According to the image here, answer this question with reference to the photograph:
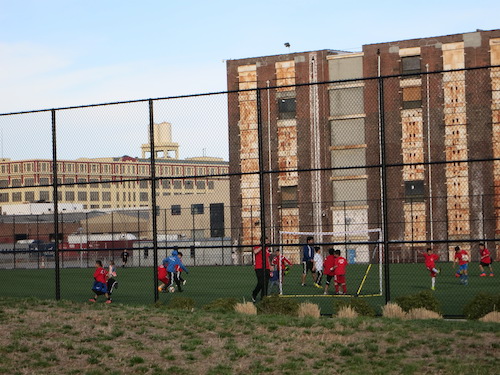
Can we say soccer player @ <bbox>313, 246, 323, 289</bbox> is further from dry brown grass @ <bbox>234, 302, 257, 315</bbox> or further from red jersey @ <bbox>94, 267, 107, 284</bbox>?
dry brown grass @ <bbox>234, 302, 257, 315</bbox>

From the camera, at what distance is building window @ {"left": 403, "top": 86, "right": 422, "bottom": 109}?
202ft

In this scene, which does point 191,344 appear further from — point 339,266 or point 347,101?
point 347,101

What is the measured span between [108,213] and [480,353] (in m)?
84.5

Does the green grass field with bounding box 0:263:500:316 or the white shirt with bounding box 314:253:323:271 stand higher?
the white shirt with bounding box 314:253:323:271

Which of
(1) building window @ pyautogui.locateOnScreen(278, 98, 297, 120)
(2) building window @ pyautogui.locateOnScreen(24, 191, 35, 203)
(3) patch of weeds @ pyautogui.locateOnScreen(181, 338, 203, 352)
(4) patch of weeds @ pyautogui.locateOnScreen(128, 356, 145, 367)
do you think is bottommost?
(4) patch of weeds @ pyautogui.locateOnScreen(128, 356, 145, 367)

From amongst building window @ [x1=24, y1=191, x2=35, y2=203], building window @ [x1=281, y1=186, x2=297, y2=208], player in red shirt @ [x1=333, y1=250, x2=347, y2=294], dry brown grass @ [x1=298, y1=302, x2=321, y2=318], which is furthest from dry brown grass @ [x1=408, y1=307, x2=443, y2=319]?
building window @ [x1=24, y1=191, x2=35, y2=203]

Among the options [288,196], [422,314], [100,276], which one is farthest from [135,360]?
[288,196]

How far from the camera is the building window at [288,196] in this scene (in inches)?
2542

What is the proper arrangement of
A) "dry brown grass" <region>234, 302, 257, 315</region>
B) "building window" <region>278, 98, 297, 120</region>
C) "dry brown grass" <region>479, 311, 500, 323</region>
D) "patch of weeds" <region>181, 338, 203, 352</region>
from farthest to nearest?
"building window" <region>278, 98, 297, 120</region>
"dry brown grass" <region>234, 302, 257, 315</region>
"dry brown grass" <region>479, 311, 500, 323</region>
"patch of weeds" <region>181, 338, 203, 352</region>


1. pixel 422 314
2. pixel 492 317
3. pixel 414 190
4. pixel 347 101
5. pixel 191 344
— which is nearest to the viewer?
pixel 191 344

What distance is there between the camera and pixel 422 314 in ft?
65.1

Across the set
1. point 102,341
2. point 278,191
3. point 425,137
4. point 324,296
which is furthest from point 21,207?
point 102,341

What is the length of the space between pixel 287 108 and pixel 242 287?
30.6 m

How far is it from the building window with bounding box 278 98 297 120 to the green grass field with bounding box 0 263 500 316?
61.5ft
